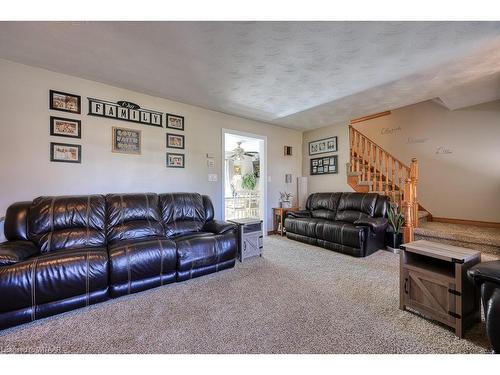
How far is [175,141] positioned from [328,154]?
350 cm

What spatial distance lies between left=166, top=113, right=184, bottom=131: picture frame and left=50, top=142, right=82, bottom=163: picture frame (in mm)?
1323

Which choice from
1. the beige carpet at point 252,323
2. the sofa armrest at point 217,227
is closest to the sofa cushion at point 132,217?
the sofa armrest at point 217,227

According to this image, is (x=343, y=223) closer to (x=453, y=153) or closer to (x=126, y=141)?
(x=453, y=153)

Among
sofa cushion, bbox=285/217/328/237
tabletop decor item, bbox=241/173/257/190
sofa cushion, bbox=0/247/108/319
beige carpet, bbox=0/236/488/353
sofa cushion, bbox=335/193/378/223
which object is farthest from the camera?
tabletop decor item, bbox=241/173/257/190

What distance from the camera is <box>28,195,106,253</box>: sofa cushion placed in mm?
2320

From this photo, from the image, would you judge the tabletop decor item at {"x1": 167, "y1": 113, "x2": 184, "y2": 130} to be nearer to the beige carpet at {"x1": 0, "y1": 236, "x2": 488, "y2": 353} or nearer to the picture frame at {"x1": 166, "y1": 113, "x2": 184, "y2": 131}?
the picture frame at {"x1": 166, "y1": 113, "x2": 184, "y2": 131}

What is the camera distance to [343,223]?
382 centimetres

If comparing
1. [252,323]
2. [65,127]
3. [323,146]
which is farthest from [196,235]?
[323,146]

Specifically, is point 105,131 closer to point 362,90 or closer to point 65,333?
point 65,333

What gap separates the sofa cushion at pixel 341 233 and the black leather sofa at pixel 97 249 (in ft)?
5.64

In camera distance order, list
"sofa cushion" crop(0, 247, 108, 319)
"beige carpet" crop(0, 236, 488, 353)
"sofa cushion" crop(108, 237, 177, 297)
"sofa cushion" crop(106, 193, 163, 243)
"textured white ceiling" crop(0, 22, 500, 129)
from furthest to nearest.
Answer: "sofa cushion" crop(106, 193, 163, 243)
"sofa cushion" crop(108, 237, 177, 297)
"textured white ceiling" crop(0, 22, 500, 129)
"sofa cushion" crop(0, 247, 108, 319)
"beige carpet" crop(0, 236, 488, 353)

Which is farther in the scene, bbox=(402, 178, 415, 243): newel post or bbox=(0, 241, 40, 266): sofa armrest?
bbox=(402, 178, 415, 243): newel post

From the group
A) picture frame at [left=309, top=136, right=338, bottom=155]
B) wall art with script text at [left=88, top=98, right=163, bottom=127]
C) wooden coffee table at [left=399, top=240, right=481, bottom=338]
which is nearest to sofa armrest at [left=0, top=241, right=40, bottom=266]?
wall art with script text at [left=88, top=98, right=163, bottom=127]

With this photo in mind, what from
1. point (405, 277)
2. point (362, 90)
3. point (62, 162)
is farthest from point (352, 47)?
point (62, 162)
